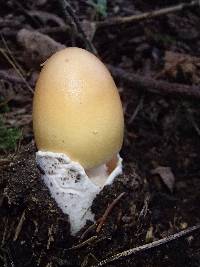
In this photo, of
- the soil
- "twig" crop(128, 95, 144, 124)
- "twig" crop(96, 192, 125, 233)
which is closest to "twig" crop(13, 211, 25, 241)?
the soil

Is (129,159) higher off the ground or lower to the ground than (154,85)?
lower

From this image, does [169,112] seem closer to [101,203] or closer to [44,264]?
[101,203]

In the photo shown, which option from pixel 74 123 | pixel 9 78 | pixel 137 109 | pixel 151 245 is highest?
pixel 74 123

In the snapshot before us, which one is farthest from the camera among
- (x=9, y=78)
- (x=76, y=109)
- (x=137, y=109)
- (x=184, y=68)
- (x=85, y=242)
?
(x=184, y=68)

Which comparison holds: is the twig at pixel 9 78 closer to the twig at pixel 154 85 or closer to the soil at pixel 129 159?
the soil at pixel 129 159

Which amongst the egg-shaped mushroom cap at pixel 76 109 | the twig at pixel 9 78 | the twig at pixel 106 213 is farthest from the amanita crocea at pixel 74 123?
the twig at pixel 9 78

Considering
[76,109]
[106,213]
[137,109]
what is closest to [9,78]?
[137,109]

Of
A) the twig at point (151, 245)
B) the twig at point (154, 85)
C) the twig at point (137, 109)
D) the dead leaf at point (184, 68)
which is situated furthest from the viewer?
the dead leaf at point (184, 68)

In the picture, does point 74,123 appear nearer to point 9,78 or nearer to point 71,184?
point 71,184
